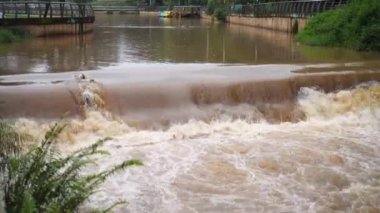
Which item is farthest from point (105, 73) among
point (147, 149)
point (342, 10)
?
point (342, 10)

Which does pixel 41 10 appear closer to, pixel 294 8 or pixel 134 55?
pixel 134 55

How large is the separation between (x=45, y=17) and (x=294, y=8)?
15.1 meters

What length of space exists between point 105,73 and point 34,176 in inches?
309

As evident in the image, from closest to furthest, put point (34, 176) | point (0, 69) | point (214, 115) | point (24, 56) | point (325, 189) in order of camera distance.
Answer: point (34, 176)
point (325, 189)
point (214, 115)
point (0, 69)
point (24, 56)

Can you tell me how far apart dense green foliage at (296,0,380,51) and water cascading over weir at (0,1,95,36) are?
12190mm

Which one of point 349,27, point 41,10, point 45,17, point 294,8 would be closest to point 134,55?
point 349,27

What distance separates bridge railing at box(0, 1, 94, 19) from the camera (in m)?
25.8

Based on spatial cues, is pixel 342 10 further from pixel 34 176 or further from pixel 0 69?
pixel 34 176

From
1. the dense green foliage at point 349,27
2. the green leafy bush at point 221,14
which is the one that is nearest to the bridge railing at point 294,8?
the dense green foliage at point 349,27

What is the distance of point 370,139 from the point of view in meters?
10.4

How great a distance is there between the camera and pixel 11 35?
77.0ft

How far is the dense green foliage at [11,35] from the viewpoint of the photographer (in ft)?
75.0

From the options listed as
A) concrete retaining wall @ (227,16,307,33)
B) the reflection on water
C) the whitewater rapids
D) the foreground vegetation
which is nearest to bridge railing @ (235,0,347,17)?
concrete retaining wall @ (227,16,307,33)

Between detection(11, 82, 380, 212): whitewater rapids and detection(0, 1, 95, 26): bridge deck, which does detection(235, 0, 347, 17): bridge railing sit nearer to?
detection(0, 1, 95, 26): bridge deck
